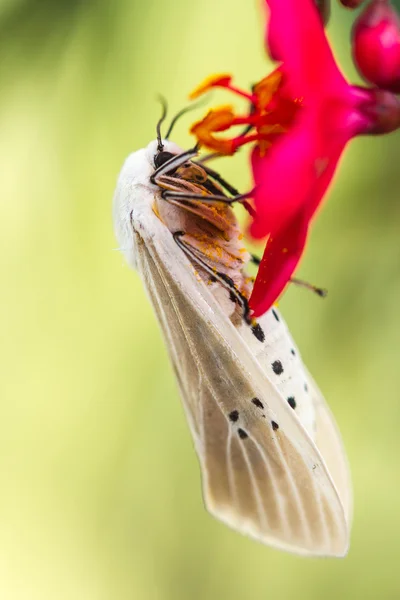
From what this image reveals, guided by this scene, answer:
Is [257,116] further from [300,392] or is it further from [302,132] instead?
[300,392]

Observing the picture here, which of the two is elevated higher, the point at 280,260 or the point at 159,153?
the point at 159,153

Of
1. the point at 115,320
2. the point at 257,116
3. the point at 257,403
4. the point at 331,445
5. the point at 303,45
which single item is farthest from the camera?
the point at 115,320

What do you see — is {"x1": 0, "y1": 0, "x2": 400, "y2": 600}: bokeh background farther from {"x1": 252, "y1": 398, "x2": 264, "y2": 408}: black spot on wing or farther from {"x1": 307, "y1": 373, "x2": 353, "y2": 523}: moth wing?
{"x1": 252, "y1": 398, "x2": 264, "y2": 408}: black spot on wing

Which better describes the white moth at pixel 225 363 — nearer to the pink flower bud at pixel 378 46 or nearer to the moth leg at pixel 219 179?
the moth leg at pixel 219 179

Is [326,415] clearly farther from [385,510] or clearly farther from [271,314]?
[385,510]

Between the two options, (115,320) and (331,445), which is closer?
(331,445)

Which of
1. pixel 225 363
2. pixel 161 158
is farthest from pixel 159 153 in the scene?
pixel 225 363

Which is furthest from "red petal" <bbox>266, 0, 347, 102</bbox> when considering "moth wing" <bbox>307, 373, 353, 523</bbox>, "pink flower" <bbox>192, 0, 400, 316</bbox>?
"moth wing" <bbox>307, 373, 353, 523</bbox>

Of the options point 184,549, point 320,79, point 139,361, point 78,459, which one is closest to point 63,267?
point 139,361

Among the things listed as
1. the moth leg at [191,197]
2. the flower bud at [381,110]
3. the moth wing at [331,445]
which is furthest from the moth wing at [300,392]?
the flower bud at [381,110]
